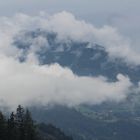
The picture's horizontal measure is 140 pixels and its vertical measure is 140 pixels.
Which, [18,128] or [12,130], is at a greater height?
[18,128]

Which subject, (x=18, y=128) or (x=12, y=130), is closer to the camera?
(x=12, y=130)

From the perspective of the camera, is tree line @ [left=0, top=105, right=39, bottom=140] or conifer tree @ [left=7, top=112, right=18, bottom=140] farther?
conifer tree @ [left=7, top=112, right=18, bottom=140]

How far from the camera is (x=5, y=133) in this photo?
510ft

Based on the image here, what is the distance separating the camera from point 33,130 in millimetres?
159125

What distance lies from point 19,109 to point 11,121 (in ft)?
16.6

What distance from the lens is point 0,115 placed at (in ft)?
513

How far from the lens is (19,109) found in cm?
16288

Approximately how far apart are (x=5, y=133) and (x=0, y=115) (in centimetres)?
498

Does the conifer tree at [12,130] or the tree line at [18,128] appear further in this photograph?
the conifer tree at [12,130]

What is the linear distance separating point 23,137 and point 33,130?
13.0 ft

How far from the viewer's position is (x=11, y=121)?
159250 mm

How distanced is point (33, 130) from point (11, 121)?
21.1ft

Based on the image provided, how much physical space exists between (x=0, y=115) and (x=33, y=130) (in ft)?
32.7

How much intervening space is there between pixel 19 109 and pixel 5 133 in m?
9.97
